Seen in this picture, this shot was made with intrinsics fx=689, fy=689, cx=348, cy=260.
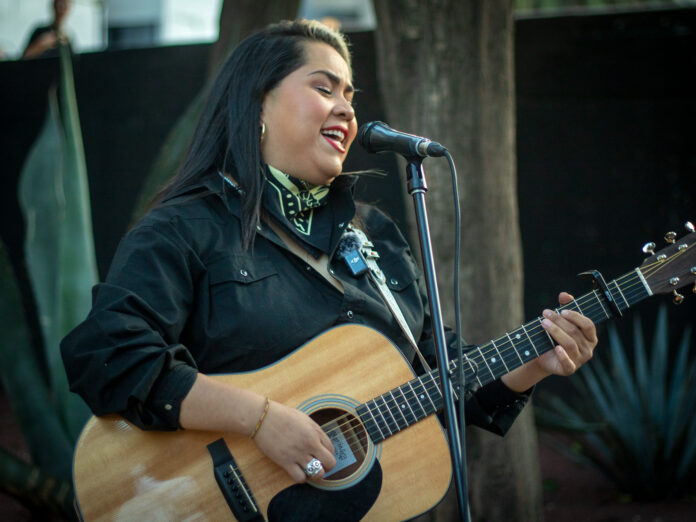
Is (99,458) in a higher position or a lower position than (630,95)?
lower

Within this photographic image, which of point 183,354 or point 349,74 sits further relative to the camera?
point 349,74

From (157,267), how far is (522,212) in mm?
3759

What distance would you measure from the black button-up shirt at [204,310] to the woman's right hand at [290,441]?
0.23 metres

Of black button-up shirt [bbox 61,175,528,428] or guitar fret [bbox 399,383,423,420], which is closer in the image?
black button-up shirt [bbox 61,175,528,428]

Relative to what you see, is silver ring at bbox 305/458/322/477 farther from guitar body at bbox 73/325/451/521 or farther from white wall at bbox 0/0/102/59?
white wall at bbox 0/0/102/59

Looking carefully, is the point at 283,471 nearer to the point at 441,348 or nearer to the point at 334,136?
the point at 441,348

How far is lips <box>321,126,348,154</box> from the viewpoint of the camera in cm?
238

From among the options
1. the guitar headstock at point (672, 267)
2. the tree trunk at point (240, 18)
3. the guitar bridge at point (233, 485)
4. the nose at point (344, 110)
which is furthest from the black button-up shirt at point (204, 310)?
the tree trunk at point (240, 18)

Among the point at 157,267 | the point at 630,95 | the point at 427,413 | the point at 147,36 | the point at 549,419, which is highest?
the point at 147,36

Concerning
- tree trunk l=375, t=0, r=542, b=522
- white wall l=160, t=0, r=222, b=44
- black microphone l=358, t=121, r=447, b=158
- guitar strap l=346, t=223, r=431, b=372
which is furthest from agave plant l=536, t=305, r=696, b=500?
white wall l=160, t=0, r=222, b=44

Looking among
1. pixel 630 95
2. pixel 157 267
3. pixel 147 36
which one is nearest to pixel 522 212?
pixel 630 95

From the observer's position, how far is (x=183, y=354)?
6.63 ft

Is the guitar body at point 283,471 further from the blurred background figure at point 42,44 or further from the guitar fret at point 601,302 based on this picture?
the blurred background figure at point 42,44

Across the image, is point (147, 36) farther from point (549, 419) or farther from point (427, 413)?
point (427, 413)
